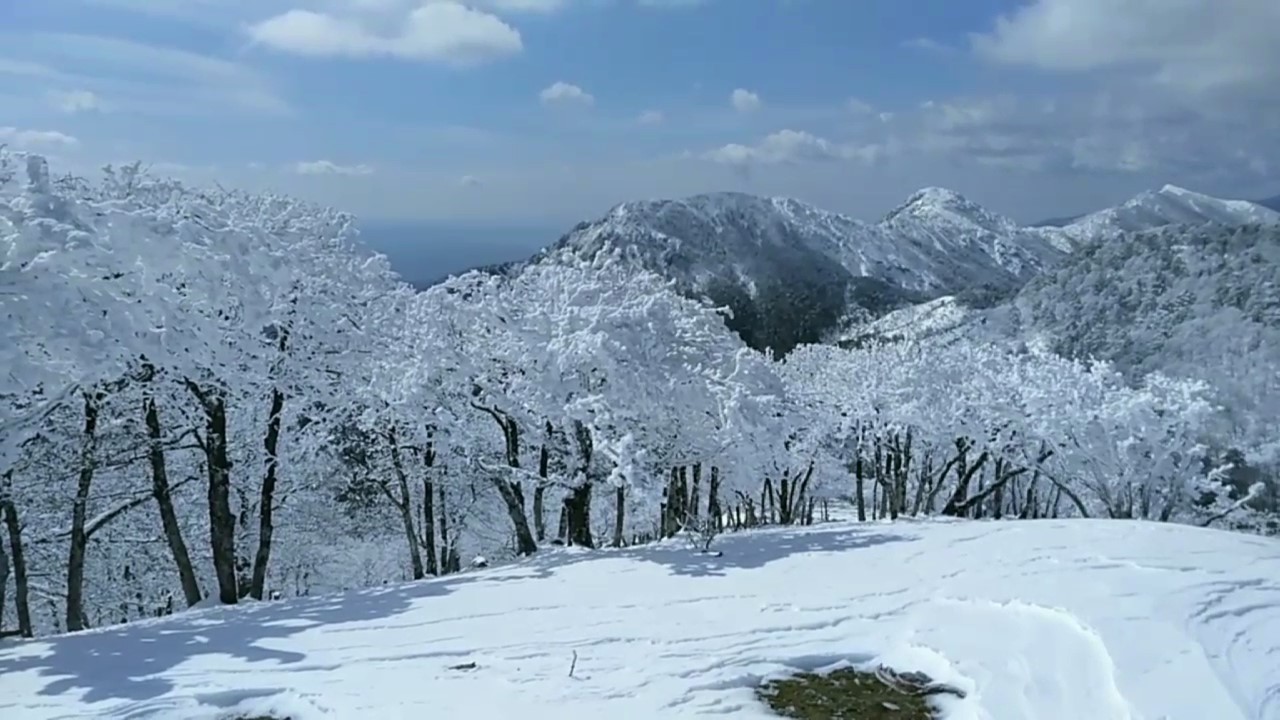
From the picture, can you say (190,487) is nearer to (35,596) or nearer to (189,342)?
(35,596)

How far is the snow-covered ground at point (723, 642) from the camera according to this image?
7.34 meters

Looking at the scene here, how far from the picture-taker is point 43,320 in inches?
385

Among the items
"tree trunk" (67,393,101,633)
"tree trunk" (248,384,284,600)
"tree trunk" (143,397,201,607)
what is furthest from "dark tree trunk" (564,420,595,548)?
"tree trunk" (67,393,101,633)

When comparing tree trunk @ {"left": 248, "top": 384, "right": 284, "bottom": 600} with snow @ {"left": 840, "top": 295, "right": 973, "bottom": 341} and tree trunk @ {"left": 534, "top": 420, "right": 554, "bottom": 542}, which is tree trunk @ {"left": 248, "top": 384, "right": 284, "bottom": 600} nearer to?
tree trunk @ {"left": 534, "top": 420, "right": 554, "bottom": 542}

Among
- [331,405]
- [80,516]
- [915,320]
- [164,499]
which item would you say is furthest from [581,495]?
[915,320]

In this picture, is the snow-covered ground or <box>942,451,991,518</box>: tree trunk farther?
<box>942,451,991,518</box>: tree trunk

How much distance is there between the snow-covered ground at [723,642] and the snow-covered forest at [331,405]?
355cm

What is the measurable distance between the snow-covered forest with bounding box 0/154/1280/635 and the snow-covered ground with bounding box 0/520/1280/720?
3.55 meters

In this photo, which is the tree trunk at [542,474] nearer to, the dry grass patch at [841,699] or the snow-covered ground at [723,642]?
the snow-covered ground at [723,642]

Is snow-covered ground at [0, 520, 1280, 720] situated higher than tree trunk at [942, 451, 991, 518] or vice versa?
snow-covered ground at [0, 520, 1280, 720]

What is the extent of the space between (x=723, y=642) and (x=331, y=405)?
11.8 metres

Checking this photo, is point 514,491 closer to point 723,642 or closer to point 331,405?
point 331,405

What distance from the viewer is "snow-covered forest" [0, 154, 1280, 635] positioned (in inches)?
438

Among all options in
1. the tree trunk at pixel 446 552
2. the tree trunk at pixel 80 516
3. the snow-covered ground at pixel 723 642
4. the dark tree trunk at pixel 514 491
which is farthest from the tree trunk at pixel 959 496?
the tree trunk at pixel 80 516
